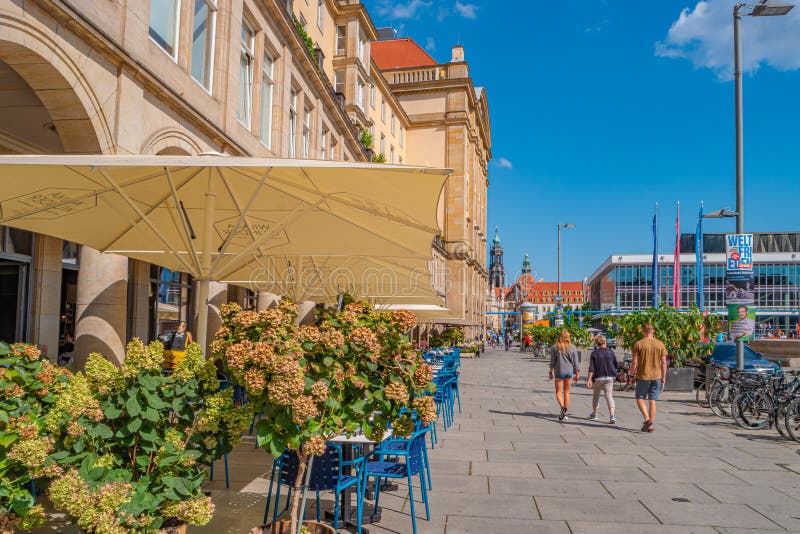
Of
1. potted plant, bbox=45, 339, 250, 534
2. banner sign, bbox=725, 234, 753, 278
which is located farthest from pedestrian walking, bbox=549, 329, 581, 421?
potted plant, bbox=45, 339, 250, 534

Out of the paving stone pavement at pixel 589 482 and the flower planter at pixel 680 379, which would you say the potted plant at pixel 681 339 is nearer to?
the flower planter at pixel 680 379

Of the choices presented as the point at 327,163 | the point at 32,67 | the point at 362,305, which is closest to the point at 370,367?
the point at 362,305

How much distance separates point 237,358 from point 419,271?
6489 millimetres

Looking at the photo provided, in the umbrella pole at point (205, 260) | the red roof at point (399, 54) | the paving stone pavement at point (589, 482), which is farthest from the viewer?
the red roof at point (399, 54)

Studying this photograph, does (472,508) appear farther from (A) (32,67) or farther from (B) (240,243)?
(A) (32,67)

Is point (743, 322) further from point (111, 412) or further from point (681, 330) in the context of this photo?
point (111, 412)

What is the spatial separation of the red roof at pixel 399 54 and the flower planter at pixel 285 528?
6469 centimetres

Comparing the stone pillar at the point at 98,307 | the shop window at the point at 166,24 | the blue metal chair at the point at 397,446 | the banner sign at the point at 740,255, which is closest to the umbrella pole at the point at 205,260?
the blue metal chair at the point at 397,446

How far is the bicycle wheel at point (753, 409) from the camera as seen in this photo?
39.0 feet

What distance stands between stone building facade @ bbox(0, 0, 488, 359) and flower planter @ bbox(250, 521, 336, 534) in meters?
4.65

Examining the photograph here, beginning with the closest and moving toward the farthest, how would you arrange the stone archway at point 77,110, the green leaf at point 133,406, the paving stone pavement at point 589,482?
the green leaf at point 133,406 < the paving stone pavement at point 589,482 < the stone archway at point 77,110

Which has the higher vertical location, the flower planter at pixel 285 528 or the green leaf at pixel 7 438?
the green leaf at pixel 7 438

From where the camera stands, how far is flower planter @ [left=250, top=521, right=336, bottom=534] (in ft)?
14.2

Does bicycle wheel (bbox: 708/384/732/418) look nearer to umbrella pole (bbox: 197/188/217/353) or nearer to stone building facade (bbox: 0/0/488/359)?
stone building facade (bbox: 0/0/488/359)
